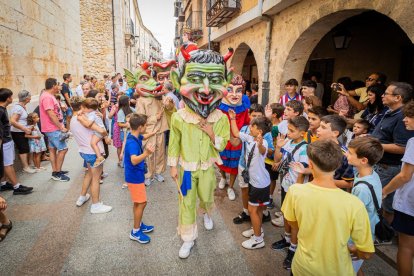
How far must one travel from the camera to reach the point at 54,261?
9.02 ft

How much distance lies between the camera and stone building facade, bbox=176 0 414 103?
17.9 ft

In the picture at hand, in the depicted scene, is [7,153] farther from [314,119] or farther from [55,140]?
[314,119]

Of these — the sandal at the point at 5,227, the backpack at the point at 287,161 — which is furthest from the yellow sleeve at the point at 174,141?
the sandal at the point at 5,227

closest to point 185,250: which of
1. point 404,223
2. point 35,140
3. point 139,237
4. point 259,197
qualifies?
point 139,237

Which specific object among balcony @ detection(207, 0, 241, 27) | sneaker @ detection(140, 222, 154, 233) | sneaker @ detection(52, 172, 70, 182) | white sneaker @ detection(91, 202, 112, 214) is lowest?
sneaker @ detection(140, 222, 154, 233)

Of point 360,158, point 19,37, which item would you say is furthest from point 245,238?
point 19,37

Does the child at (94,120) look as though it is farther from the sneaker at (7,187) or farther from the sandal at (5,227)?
the sneaker at (7,187)

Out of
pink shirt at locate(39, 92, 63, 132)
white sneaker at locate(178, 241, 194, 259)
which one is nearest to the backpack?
white sneaker at locate(178, 241, 194, 259)

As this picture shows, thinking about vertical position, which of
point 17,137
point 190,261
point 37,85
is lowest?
point 190,261

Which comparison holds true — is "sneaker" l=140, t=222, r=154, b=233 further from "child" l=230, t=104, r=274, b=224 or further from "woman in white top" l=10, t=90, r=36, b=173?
"woman in white top" l=10, t=90, r=36, b=173

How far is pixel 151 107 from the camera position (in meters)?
4.64

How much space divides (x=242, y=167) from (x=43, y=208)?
298 centimetres

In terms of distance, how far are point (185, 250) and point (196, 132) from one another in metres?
1.28

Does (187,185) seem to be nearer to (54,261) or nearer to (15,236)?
(54,261)
